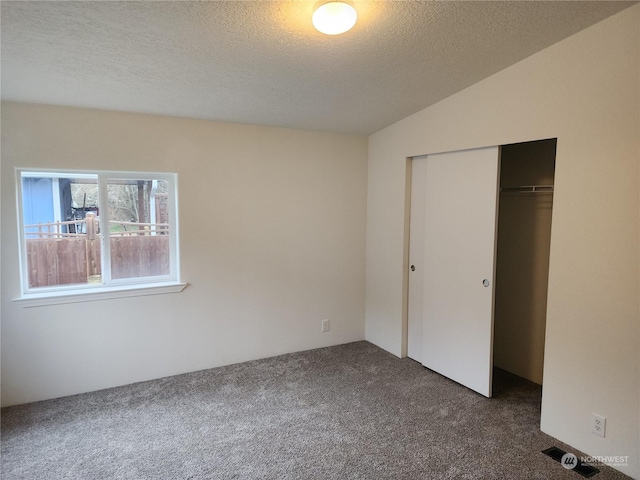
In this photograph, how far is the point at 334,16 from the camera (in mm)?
1882

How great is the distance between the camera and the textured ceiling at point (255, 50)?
1.95 m

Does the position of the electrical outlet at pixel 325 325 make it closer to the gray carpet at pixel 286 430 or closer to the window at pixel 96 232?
the gray carpet at pixel 286 430

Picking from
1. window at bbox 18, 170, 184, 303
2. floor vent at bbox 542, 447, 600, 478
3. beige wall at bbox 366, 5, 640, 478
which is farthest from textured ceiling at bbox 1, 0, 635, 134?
floor vent at bbox 542, 447, 600, 478

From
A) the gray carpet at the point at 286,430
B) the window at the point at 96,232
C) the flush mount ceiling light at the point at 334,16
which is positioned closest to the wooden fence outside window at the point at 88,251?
the window at the point at 96,232

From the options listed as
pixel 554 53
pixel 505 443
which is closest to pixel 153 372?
pixel 505 443

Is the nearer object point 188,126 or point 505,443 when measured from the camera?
point 505,443

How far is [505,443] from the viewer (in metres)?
2.49

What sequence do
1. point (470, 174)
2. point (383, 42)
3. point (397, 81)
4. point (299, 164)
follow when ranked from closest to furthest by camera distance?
point (383, 42), point (397, 81), point (470, 174), point (299, 164)

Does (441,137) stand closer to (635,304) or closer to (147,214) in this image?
(635,304)

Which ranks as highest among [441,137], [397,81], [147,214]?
[397,81]

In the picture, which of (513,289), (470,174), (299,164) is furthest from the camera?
(299,164)

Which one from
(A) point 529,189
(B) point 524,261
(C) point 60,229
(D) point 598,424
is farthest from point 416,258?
(C) point 60,229

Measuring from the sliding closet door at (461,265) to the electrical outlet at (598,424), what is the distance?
2.53 ft

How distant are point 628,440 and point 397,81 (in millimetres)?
2684
